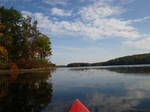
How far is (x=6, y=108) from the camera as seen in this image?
19.4ft

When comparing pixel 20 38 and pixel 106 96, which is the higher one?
pixel 20 38

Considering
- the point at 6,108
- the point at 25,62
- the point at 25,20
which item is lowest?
the point at 6,108

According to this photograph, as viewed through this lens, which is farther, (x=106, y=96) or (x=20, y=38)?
(x=20, y=38)

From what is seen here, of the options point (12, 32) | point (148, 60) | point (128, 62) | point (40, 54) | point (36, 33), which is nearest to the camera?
point (12, 32)

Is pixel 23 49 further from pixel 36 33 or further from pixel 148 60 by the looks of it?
pixel 148 60

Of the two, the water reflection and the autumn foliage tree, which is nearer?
the water reflection

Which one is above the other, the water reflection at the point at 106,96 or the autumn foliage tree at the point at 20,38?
the autumn foliage tree at the point at 20,38

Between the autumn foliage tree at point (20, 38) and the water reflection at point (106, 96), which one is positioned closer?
the water reflection at point (106, 96)

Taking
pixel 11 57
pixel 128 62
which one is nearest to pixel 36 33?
pixel 11 57

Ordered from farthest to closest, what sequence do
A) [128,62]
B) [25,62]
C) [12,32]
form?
[128,62] → [12,32] → [25,62]

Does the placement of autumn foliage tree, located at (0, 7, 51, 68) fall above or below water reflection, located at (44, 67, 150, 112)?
above

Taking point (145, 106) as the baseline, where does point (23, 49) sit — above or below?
above

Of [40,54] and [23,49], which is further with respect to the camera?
[40,54]

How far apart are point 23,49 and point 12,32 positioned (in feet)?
24.4
